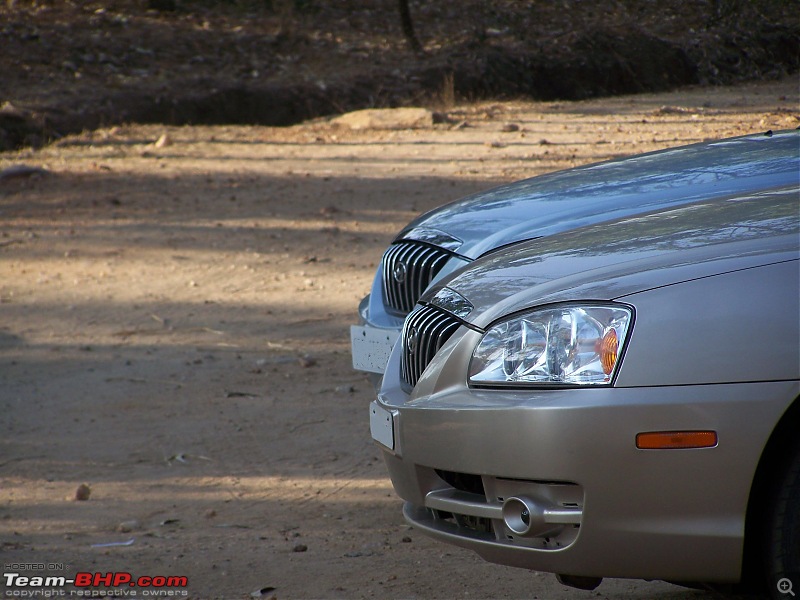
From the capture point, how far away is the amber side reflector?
2201mm

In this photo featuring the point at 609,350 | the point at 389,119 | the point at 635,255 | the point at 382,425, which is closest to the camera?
the point at 609,350

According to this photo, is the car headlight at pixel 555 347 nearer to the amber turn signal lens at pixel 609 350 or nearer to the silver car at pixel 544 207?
the amber turn signal lens at pixel 609 350

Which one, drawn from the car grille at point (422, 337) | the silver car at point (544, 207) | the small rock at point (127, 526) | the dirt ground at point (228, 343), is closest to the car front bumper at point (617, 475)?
the car grille at point (422, 337)

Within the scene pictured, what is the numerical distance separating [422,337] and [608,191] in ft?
4.92

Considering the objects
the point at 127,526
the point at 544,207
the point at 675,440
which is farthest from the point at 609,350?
the point at 127,526

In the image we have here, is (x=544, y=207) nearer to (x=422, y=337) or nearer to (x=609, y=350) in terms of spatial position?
(x=422, y=337)

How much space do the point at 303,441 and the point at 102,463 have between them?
98cm

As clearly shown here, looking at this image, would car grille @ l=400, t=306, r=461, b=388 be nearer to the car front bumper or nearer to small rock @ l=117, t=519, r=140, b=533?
the car front bumper

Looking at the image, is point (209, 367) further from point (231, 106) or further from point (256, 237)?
point (231, 106)

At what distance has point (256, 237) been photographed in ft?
28.2

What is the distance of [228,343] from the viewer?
20.7ft

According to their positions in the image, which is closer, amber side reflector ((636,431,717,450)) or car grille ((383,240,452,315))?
amber side reflector ((636,431,717,450))

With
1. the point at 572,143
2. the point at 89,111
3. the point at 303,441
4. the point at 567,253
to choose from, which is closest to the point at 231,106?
the point at 89,111

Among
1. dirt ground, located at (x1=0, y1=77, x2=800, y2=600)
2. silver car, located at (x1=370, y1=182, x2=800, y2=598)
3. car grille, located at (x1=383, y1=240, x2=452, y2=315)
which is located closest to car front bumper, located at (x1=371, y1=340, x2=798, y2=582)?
silver car, located at (x1=370, y1=182, x2=800, y2=598)
